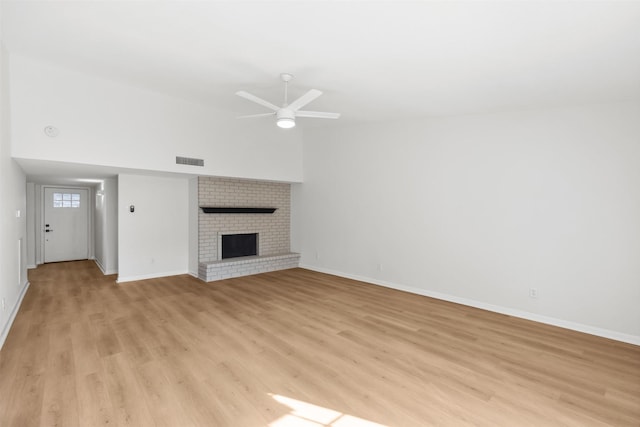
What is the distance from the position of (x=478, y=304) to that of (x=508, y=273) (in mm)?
617

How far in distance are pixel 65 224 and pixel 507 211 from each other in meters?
9.89

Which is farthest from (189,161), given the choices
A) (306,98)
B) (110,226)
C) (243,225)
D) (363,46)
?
(363,46)

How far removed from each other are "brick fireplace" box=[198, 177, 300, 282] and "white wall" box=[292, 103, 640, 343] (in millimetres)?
1712

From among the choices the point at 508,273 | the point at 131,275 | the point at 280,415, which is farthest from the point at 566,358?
the point at 131,275

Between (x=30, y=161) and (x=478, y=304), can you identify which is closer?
(x=30, y=161)

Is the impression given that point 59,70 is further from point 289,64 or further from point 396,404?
point 396,404

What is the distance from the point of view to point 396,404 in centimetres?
222

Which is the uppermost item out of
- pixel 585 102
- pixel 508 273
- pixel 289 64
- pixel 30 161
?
pixel 289 64

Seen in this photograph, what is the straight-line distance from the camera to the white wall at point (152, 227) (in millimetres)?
5656

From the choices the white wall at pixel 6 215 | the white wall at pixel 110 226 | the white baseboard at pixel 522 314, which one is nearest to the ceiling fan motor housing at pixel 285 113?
the white wall at pixel 6 215

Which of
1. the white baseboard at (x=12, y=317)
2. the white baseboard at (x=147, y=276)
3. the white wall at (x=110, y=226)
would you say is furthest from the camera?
the white wall at (x=110, y=226)

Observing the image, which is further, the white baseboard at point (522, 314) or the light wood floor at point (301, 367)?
the white baseboard at point (522, 314)

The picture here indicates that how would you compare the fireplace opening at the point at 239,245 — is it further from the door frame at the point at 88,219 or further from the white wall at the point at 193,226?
the door frame at the point at 88,219

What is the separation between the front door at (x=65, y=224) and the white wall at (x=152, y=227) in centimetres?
374
